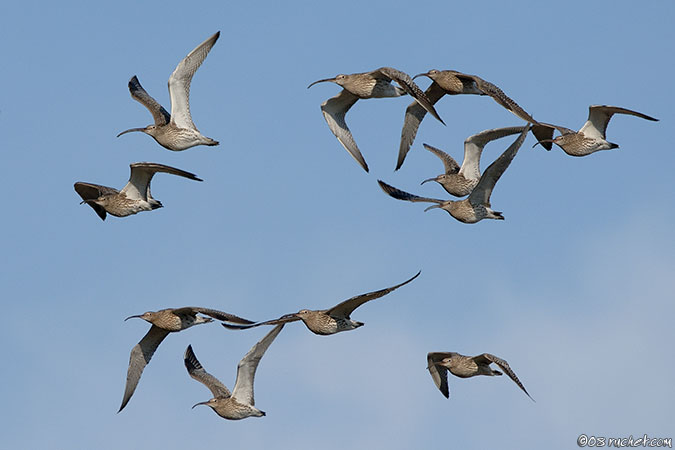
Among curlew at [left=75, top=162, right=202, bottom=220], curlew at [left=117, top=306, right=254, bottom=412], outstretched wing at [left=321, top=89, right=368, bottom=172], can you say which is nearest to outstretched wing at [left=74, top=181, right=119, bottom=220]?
curlew at [left=75, top=162, right=202, bottom=220]

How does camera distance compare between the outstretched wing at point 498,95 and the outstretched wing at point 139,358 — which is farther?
the outstretched wing at point 139,358

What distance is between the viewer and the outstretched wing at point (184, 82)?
2112 centimetres

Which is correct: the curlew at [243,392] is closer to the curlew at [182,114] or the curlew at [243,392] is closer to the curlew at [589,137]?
→ the curlew at [182,114]

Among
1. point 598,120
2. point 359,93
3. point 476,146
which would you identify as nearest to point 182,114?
point 359,93

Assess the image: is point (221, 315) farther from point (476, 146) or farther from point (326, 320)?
point (476, 146)

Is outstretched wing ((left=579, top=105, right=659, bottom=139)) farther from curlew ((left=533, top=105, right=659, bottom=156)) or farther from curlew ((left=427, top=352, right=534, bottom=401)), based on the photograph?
curlew ((left=427, top=352, right=534, bottom=401))

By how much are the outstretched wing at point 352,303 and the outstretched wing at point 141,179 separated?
12.1 ft

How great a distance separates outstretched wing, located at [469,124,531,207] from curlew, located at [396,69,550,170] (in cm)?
74

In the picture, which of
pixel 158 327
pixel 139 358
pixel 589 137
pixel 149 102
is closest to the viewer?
pixel 158 327

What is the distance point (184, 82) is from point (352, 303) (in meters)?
5.15

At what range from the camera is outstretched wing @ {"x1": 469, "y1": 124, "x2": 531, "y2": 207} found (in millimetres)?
20847

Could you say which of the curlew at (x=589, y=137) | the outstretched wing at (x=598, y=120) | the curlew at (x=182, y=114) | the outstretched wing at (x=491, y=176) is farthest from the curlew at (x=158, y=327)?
the outstretched wing at (x=598, y=120)

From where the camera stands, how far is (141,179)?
838 inches

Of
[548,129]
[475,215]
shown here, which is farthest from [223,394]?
[548,129]
